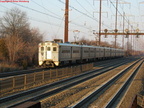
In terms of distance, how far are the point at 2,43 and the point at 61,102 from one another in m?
22.1

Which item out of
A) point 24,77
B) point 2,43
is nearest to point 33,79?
point 24,77

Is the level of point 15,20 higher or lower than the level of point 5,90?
higher

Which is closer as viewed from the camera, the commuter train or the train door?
the commuter train

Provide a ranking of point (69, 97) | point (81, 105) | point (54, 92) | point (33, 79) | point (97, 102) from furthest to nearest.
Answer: point (33, 79), point (54, 92), point (69, 97), point (97, 102), point (81, 105)

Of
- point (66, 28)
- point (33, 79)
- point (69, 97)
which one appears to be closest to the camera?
point (69, 97)

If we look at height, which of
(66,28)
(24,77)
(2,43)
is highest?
(66,28)

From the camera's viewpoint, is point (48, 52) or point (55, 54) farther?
point (48, 52)

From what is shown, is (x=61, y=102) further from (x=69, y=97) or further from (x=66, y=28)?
(x=66, y=28)

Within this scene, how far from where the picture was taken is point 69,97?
434 inches

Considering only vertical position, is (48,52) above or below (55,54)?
above

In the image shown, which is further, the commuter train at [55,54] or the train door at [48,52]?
the train door at [48,52]

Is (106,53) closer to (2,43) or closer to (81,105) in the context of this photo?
(2,43)

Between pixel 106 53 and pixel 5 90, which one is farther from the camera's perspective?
pixel 106 53

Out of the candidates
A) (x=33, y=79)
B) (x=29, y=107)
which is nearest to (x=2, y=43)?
(x=33, y=79)
